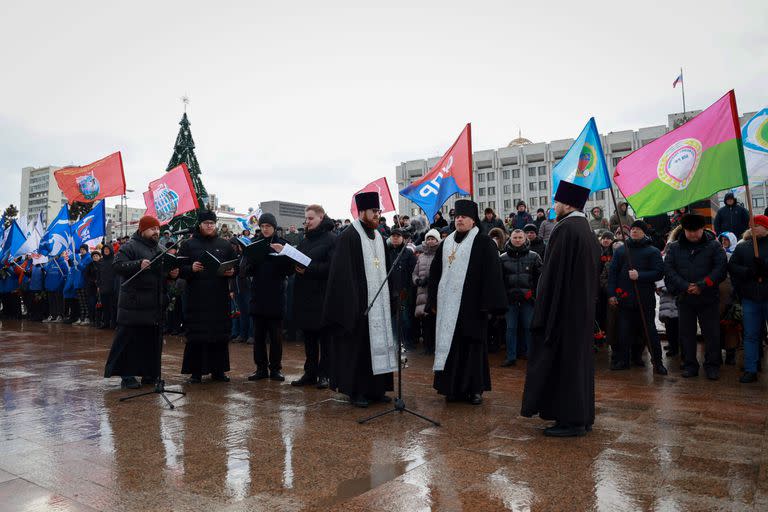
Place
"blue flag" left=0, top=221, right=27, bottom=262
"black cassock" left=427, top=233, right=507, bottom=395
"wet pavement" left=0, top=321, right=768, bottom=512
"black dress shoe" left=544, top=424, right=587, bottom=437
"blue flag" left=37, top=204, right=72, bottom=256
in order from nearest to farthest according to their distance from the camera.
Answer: "wet pavement" left=0, top=321, right=768, bottom=512
"black dress shoe" left=544, top=424, right=587, bottom=437
"black cassock" left=427, top=233, right=507, bottom=395
"blue flag" left=37, top=204, right=72, bottom=256
"blue flag" left=0, top=221, right=27, bottom=262

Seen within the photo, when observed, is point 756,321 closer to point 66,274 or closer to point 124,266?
point 124,266

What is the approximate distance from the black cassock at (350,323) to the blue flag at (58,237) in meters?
14.2

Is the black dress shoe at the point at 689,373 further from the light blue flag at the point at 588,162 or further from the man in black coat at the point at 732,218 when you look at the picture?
the man in black coat at the point at 732,218

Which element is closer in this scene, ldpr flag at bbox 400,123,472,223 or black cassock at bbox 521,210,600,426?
black cassock at bbox 521,210,600,426

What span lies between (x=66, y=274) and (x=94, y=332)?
176 inches

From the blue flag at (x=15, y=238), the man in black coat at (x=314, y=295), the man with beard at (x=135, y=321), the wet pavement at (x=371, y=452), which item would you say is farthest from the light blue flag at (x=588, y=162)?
the blue flag at (x=15, y=238)

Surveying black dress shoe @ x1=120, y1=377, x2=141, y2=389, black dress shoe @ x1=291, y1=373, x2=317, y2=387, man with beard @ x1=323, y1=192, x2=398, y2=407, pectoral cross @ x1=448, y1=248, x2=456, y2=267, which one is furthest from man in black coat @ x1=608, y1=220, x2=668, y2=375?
black dress shoe @ x1=120, y1=377, x2=141, y2=389

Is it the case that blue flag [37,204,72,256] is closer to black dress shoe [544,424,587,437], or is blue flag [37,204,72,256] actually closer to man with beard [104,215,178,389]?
man with beard [104,215,178,389]

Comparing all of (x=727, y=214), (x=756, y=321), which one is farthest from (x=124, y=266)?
(x=727, y=214)

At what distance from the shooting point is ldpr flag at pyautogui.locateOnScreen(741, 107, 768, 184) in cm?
1273

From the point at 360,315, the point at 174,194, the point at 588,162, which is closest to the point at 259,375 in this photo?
the point at 360,315

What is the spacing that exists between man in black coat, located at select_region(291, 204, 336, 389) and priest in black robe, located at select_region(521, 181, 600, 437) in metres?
2.89

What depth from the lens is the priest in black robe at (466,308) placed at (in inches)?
241

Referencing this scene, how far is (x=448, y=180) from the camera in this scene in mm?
10594
